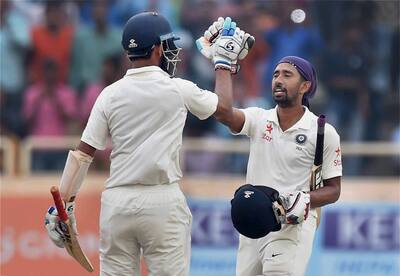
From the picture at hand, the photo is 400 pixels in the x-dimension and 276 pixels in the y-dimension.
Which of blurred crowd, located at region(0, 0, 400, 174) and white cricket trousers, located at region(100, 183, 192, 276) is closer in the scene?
white cricket trousers, located at region(100, 183, 192, 276)

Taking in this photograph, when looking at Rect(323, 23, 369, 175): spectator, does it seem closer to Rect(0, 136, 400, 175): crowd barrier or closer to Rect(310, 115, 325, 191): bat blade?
Rect(0, 136, 400, 175): crowd barrier

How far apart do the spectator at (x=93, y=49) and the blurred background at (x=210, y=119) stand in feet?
0.04

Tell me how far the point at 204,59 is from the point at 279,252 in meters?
5.89

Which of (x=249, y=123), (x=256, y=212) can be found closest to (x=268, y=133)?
(x=249, y=123)

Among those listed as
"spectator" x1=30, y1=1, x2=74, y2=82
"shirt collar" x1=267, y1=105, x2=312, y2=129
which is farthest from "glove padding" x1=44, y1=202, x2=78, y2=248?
"spectator" x1=30, y1=1, x2=74, y2=82

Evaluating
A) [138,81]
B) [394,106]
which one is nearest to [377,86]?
Result: [394,106]

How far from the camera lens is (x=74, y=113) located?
1330cm

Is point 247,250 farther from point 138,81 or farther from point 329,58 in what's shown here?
point 329,58

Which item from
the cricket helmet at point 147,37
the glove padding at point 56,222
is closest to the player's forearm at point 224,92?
the cricket helmet at point 147,37

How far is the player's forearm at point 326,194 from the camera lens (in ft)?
26.4

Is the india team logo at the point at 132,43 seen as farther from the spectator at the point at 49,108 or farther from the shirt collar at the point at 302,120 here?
the spectator at the point at 49,108

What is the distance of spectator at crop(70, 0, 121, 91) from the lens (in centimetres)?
1363

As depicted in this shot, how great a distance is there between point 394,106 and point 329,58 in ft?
2.91

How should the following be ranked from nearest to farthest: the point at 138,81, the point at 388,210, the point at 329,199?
the point at 138,81, the point at 329,199, the point at 388,210
